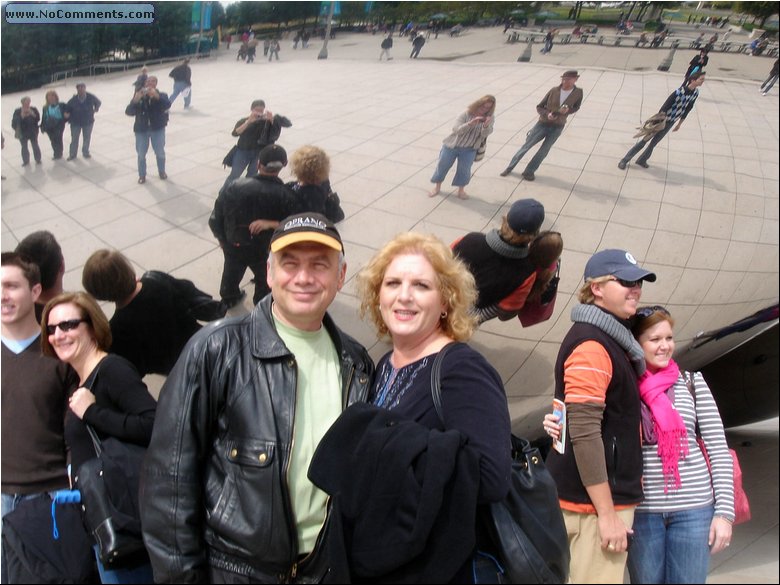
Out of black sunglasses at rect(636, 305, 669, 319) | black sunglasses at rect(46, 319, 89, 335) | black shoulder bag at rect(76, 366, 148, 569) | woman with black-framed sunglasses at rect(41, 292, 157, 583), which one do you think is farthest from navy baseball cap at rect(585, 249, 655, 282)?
black sunglasses at rect(46, 319, 89, 335)

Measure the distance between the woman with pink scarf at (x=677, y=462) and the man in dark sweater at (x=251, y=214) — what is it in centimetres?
134

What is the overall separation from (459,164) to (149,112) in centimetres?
110

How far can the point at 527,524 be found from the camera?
4.76ft

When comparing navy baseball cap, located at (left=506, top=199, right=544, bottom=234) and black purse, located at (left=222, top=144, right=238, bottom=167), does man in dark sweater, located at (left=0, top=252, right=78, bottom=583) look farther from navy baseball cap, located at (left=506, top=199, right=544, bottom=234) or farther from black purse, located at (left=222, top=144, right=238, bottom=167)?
navy baseball cap, located at (left=506, top=199, right=544, bottom=234)

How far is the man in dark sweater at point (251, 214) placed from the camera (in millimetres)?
1780

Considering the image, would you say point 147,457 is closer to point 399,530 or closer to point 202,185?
point 399,530

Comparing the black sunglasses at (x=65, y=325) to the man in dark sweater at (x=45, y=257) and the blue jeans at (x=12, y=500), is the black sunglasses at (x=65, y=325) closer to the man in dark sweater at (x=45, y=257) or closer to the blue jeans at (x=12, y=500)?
the man in dark sweater at (x=45, y=257)

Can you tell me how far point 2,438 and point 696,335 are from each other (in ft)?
9.90

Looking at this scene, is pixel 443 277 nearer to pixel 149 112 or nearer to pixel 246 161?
pixel 246 161

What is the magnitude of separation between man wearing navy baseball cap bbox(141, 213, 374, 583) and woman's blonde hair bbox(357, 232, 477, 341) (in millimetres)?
148

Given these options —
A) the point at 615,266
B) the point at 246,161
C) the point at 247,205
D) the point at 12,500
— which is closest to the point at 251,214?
the point at 247,205

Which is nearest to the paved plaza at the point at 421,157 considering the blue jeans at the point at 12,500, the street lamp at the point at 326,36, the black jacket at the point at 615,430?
the street lamp at the point at 326,36

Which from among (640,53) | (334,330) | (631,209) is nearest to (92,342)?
(334,330)

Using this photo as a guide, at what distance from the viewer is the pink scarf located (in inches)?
79.0
